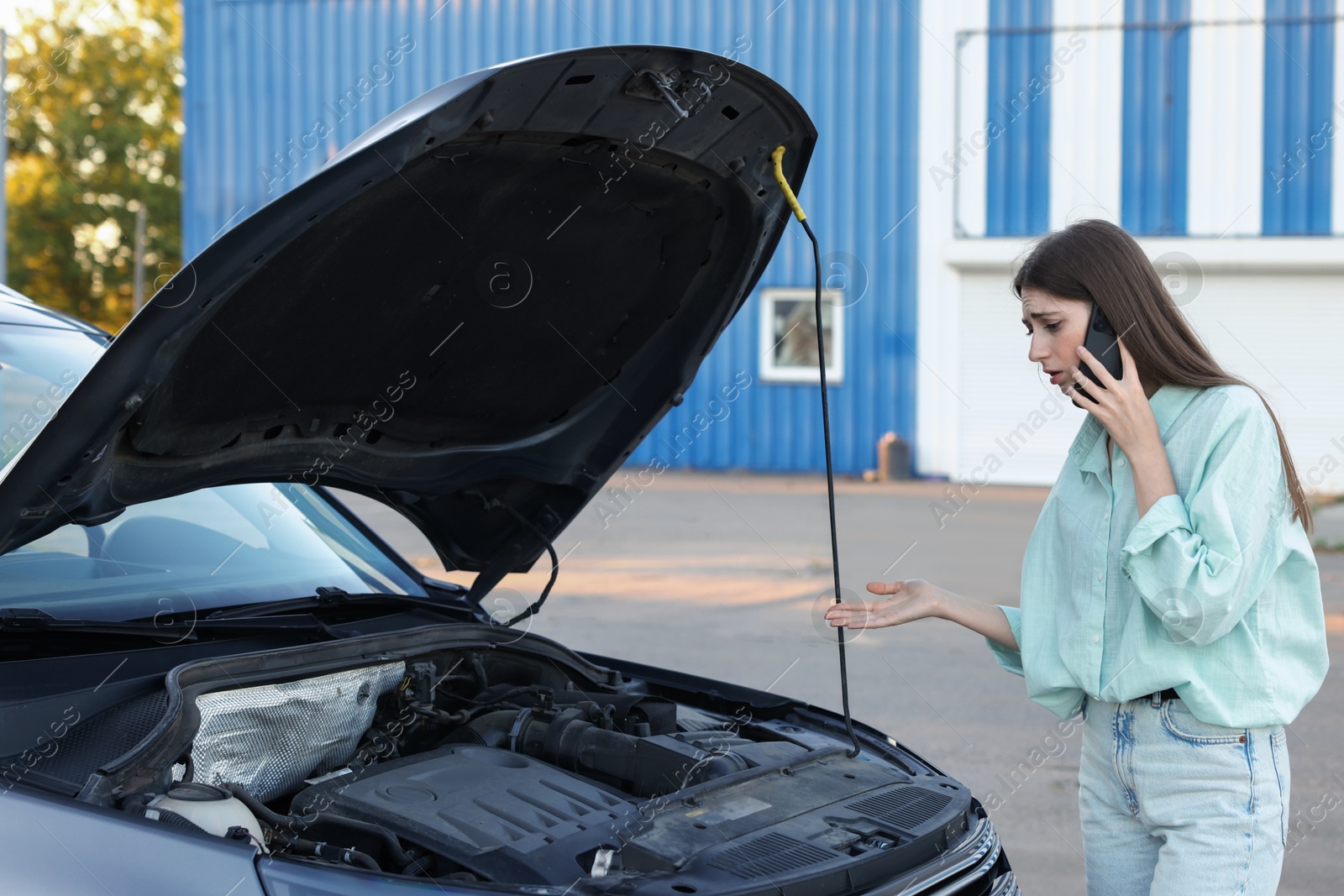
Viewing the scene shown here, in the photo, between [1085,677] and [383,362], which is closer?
[1085,677]

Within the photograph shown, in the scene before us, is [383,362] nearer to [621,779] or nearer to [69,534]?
[69,534]

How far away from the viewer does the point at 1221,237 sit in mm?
14906

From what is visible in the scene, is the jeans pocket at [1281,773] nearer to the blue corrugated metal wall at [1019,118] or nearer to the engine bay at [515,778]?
the engine bay at [515,778]

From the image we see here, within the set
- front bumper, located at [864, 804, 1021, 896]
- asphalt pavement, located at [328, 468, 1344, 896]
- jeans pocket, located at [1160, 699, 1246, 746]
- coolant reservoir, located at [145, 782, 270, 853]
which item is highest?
jeans pocket, located at [1160, 699, 1246, 746]

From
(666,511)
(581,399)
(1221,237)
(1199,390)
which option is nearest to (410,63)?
(666,511)

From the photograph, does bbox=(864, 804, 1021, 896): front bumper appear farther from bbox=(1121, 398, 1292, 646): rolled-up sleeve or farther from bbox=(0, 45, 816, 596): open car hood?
bbox=(0, 45, 816, 596): open car hood

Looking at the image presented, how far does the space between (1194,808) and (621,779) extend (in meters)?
1.11

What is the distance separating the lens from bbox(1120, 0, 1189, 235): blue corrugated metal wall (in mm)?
14961

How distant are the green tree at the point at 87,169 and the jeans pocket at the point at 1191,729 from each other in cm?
3330

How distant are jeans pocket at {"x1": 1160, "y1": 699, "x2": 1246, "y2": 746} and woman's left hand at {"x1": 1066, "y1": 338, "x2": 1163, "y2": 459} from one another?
45 cm

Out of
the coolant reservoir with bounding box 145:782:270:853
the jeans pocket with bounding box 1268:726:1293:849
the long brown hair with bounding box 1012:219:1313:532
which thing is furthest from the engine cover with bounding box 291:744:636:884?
the long brown hair with bounding box 1012:219:1313:532

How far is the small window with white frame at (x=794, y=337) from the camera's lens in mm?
16156

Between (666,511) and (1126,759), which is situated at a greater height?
(1126,759)

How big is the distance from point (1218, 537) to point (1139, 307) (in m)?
0.44
